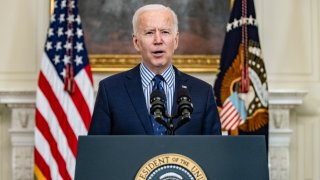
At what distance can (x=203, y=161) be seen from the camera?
2.16m

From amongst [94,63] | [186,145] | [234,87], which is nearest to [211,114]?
[186,145]

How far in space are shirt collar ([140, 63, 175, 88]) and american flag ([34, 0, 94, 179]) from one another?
339cm

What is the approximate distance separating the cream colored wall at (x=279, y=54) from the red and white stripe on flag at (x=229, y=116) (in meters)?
0.50

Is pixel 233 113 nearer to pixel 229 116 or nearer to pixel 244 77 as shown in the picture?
pixel 229 116

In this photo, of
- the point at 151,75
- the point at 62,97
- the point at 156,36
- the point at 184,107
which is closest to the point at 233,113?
the point at 62,97

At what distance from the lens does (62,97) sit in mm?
6184

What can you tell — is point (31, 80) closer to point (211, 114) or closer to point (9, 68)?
point (9, 68)

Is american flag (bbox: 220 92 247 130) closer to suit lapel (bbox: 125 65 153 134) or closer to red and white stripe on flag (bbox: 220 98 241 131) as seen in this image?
red and white stripe on flag (bbox: 220 98 241 131)

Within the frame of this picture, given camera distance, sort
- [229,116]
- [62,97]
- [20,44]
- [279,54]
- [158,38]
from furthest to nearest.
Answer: [279,54] < [20,44] < [229,116] < [62,97] < [158,38]

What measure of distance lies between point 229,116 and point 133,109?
146 inches

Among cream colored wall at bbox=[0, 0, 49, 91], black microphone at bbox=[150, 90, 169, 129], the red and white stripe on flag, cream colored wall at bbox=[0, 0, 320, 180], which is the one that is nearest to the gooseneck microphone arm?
black microphone at bbox=[150, 90, 169, 129]

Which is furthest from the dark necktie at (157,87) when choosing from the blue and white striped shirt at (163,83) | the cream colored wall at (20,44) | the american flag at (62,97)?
the cream colored wall at (20,44)

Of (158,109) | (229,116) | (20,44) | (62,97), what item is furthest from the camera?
(20,44)

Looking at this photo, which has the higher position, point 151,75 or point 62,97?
point 62,97
